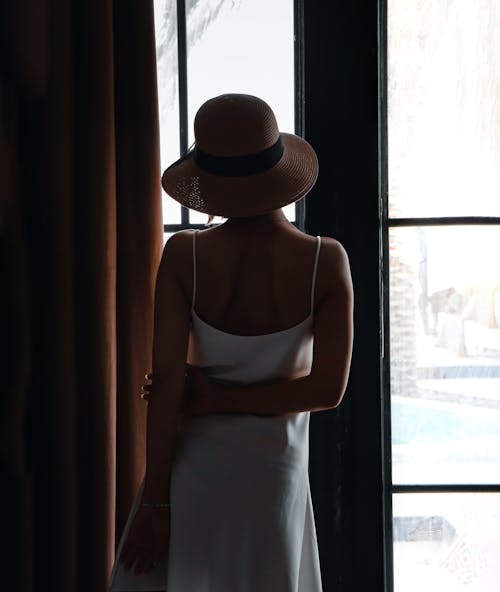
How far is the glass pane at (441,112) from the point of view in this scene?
186cm

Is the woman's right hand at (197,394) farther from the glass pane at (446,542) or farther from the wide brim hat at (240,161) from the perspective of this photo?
the glass pane at (446,542)

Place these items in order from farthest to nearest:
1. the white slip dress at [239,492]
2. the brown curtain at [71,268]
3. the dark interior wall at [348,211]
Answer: the dark interior wall at [348,211]
the brown curtain at [71,268]
the white slip dress at [239,492]

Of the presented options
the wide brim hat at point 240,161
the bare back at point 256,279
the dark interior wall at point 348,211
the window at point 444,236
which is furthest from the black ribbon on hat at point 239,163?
the window at point 444,236

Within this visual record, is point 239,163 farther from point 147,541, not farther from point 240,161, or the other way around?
point 147,541

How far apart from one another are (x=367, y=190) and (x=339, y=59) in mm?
314

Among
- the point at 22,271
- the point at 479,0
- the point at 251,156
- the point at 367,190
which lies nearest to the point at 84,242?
the point at 22,271

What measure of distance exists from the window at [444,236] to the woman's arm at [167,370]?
658mm

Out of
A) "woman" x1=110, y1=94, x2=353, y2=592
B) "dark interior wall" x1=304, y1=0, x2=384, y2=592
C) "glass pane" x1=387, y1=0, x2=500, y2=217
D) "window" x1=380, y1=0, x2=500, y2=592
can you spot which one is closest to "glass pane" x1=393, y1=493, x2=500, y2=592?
"window" x1=380, y1=0, x2=500, y2=592

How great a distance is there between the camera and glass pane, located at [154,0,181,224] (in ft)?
6.21

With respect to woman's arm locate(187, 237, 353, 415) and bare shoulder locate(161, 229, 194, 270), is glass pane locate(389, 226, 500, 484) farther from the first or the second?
bare shoulder locate(161, 229, 194, 270)

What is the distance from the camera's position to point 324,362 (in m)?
1.37

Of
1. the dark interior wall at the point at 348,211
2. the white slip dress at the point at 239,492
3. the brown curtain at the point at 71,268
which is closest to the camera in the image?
the white slip dress at the point at 239,492

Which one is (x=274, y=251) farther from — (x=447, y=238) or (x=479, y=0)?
(x=479, y=0)

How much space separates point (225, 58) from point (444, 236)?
2.26 feet
